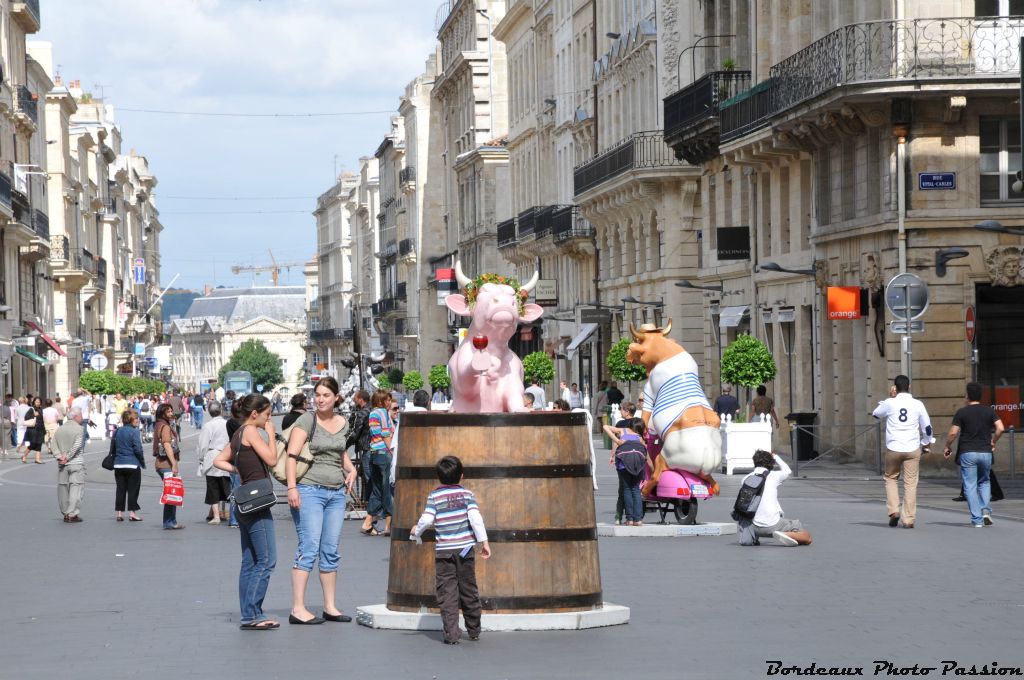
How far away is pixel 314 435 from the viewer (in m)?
14.1

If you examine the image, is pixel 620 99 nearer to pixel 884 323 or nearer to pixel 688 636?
pixel 884 323

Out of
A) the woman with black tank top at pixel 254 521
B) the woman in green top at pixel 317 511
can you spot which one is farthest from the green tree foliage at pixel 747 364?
the woman in green top at pixel 317 511

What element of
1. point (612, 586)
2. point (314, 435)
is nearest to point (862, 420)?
point (612, 586)

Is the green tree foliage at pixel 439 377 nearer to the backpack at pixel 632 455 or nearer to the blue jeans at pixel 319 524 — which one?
the backpack at pixel 632 455

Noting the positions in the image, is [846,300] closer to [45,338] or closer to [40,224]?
[45,338]

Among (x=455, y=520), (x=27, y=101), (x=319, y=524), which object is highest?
(x=27, y=101)

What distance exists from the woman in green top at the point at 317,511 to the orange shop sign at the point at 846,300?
21.3 m

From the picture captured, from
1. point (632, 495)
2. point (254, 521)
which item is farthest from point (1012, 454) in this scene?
point (254, 521)

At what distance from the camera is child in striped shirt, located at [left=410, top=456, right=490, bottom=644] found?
12.6 metres

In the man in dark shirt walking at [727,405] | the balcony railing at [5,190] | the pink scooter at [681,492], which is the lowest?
the pink scooter at [681,492]

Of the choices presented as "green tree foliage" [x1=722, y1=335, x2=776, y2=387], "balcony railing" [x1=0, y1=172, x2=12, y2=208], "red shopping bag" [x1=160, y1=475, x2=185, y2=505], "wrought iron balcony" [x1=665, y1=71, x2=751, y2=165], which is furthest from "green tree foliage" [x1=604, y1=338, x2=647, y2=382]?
"red shopping bag" [x1=160, y1=475, x2=185, y2=505]

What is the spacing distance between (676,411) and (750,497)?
8.51ft

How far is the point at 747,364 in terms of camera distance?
36.9m

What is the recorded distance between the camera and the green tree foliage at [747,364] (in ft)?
121
